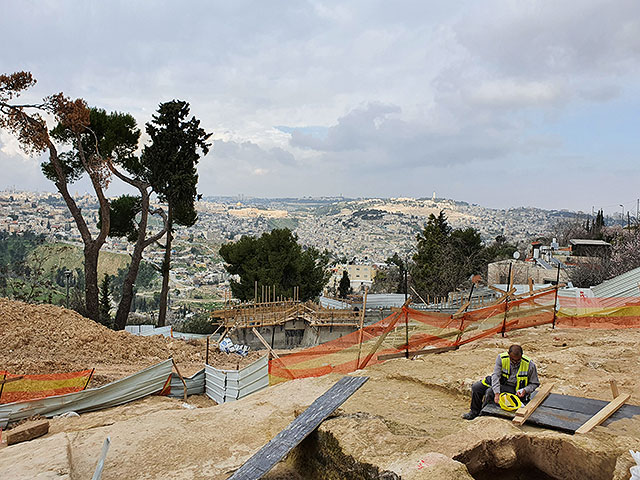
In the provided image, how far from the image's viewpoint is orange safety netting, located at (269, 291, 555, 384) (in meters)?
9.52

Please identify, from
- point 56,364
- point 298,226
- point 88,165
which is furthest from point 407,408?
point 298,226

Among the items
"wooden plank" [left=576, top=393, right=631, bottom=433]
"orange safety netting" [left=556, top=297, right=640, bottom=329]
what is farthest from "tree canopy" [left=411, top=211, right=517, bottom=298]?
"wooden plank" [left=576, top=393, right=631, bottom=433]

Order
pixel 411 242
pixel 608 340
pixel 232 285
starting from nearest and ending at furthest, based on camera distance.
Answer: pixel 608 340 < pixel 232 285 < pixel 411 242

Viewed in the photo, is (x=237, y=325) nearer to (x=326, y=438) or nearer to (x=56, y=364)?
(x=56, y=364)

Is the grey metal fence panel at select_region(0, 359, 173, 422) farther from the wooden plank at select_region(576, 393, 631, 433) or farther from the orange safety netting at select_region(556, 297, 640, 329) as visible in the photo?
the orange safety netting at select_region(556, 297, 640, 329)

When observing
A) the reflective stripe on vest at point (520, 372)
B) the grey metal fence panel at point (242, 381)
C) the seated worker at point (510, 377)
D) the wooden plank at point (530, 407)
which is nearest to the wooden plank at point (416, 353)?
the grey metal fence panel at point (242, 381)

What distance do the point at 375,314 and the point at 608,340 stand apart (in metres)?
16.0

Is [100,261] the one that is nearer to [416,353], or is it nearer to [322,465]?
[416,353]

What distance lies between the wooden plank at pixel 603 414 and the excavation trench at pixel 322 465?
2.07 metres

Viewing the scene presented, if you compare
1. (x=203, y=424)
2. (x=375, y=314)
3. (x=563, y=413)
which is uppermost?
(x=563, y=413)

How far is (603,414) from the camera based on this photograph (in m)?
4.46

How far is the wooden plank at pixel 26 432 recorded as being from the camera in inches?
247

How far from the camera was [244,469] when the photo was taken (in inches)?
152

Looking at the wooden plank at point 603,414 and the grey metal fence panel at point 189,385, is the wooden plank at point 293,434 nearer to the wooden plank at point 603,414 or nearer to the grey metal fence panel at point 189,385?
the wooden plank at point 603,414
